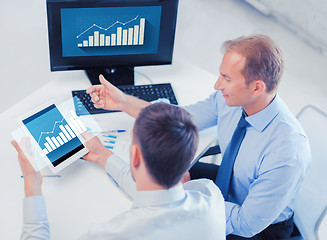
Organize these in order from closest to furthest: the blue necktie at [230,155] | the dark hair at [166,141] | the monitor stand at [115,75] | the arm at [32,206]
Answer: the dark hair at [166,141] < the arm at [32,206] < the blue necktie at [230,155] < the monitor stand at [115,75]

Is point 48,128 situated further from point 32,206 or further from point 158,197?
point 158,197

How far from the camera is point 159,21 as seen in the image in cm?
197

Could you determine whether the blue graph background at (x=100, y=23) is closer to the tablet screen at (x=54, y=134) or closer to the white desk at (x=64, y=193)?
the white desk at (x=64, y=193)

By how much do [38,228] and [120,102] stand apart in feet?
2.38

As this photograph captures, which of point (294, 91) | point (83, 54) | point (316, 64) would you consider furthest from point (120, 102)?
point (316, 64)

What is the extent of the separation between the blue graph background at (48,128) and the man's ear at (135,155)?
1.73 feet

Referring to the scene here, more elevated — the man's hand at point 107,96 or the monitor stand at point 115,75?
the monitor stand at point 115,75

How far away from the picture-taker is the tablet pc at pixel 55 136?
1.63 meters

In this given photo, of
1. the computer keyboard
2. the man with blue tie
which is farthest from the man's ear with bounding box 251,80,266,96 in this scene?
the computer keyboard

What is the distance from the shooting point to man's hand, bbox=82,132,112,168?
5.54 ft

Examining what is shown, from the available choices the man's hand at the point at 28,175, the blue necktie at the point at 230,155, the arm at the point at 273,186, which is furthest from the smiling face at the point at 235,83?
the man's hand at the point at 28,175

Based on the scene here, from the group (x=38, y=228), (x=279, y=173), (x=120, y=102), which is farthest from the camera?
(x=120, y=102)

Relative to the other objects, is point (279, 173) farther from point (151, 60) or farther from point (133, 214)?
point (151, 60)

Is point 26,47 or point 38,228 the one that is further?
point 26,47
